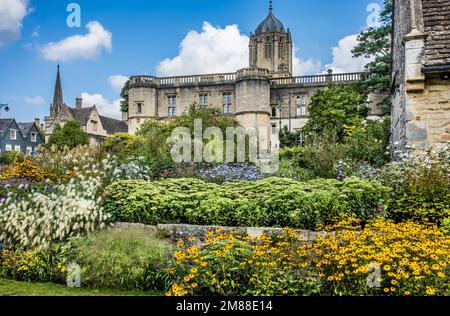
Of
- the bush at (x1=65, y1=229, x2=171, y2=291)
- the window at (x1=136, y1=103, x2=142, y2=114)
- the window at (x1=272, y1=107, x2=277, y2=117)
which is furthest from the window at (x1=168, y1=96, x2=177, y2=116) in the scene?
the bush at (x1=65, y1=229, x2=171, y2=291)

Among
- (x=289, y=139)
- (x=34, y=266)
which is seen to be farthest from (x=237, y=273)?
(x=289, y=139)

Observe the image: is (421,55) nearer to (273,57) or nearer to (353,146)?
(353,146)

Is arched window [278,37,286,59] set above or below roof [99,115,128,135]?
above

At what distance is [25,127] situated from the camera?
5356cm

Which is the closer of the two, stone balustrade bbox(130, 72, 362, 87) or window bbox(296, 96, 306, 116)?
stone balustrade bbox(130, 72, 362, 87)

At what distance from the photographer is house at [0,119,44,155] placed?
4931cm

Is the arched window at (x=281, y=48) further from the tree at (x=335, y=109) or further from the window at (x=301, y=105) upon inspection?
the tree at (x=335, y=109)

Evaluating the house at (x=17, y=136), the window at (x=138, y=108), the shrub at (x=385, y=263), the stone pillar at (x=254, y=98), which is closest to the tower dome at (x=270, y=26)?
the stone pillar at (x=254, y=98)

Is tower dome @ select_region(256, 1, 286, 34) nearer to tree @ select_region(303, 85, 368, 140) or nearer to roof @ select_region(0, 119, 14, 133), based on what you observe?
tree @ select_region(303, 85, 368, 140)

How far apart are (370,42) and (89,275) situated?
27418 millimetres

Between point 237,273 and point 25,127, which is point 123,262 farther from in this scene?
point 25,127

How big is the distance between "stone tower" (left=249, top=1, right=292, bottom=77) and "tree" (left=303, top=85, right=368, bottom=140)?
27246 mm

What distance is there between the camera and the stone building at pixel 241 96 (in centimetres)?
3984
